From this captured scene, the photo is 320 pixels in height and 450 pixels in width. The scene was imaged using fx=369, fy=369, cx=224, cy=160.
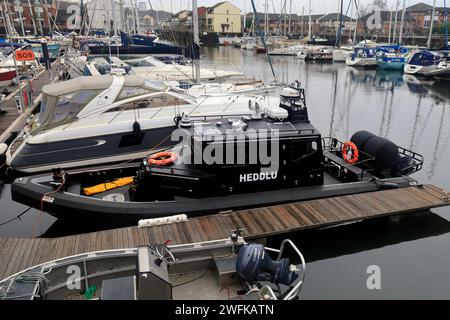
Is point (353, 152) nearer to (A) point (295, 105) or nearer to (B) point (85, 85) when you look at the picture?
(A) point (295, 105)

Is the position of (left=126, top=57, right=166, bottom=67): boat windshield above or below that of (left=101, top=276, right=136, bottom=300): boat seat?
above

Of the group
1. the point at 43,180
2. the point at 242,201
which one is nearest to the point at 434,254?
the point at 242,201

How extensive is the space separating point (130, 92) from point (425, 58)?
38.2 metres

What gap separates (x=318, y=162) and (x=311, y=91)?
22.9 m

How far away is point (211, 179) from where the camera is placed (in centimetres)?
832

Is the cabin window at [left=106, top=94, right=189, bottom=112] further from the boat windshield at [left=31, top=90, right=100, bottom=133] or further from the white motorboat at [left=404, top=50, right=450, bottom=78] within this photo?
the white motorboat at [left=404, top=50, right=450, bottom=78]

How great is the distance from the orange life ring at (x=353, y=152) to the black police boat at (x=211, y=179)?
712mm

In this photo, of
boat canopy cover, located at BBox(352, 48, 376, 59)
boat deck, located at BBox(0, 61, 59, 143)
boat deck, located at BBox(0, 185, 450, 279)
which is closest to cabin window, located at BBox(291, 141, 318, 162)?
boat deck, located at BBox(0, 185, 450, 279)

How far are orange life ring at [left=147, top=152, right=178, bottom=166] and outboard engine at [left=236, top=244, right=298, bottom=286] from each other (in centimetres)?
350

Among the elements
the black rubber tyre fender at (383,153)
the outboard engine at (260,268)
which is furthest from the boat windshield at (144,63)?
the outboard engine at (260,268)

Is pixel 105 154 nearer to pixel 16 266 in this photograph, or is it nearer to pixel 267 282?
pixel 16 266

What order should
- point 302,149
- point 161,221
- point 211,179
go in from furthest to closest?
1. point 302,149
2. point 211,179
3. point 161,221

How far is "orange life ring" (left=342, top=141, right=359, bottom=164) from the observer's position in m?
9.90

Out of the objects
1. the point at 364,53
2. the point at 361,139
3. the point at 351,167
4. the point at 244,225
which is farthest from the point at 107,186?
the point at 364,53
